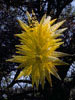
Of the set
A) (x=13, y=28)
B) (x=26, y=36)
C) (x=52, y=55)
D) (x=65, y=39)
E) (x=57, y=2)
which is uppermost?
(x=57, y=2)

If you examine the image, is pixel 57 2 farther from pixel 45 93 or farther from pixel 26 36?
pixel 26 36

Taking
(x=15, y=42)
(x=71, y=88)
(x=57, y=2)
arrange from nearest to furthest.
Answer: (x=15, y=42) < (x=71, y=88) < (x=57, y=2)

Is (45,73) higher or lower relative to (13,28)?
lower

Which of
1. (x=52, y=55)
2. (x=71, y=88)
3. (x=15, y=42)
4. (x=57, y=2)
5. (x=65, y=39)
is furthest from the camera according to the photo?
(x=57, y=2)

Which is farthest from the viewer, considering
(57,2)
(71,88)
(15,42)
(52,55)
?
(57,2)

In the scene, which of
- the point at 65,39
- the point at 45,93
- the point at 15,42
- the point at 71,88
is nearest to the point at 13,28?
the point at 15,42

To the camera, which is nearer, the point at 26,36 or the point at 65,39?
the point at 26,36

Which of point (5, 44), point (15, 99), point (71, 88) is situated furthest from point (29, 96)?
point (5, 44)

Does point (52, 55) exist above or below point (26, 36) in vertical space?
below

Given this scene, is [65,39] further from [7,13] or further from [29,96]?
[29,96]
